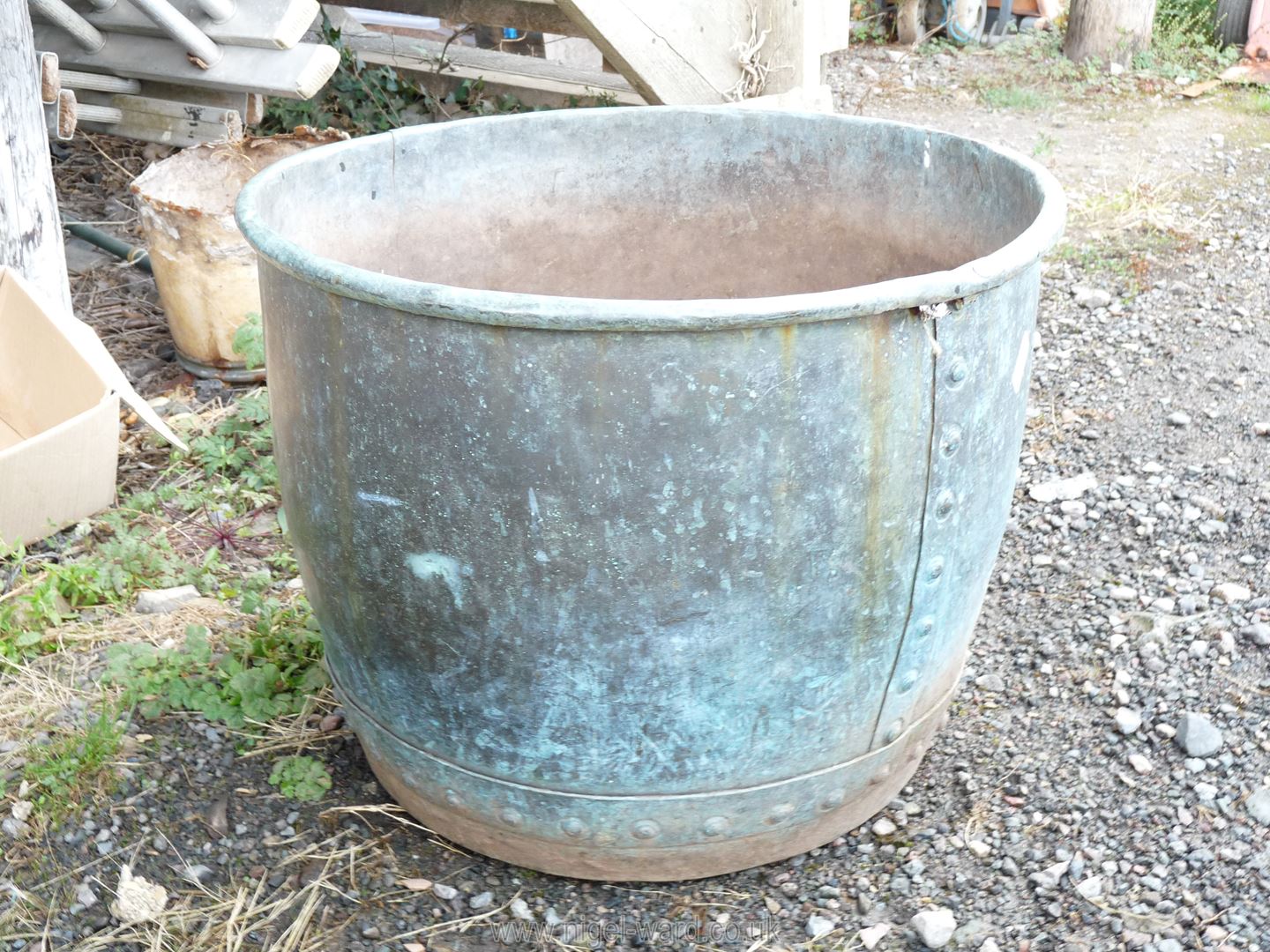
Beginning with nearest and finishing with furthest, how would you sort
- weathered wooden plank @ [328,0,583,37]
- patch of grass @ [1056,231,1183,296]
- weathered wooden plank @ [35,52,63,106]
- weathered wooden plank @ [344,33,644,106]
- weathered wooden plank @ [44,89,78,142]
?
weathered wooden plank @ [35,52,63,106], weathered wooden plank @ [44,89,78,142], patch of grass @ [1056,231,1183,296], weathered wooden plank @ [328,0,583,37], weathered wooden plank @ [344,33,644,106]

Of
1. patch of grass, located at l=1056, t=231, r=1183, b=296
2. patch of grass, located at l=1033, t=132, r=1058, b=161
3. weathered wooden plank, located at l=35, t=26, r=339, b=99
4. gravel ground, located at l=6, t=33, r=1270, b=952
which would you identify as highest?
weathered wooden plank, located at l=35, t=26, r=339, b=99

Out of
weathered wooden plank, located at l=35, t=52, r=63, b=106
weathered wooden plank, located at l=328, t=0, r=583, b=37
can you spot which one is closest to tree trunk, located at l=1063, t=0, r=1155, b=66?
weathered wooden plank, located at l=328, t=0, r=583, b=37

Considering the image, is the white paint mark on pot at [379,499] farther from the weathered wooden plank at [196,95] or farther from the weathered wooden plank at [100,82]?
the weathered wooden plank at [100,82]

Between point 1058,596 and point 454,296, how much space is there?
1.69 metres

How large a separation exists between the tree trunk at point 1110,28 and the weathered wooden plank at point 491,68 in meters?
3.21

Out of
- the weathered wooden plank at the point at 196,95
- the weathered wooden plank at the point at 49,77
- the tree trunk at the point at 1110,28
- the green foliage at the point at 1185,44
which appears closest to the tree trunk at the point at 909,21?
the tree trunk at the point at 1110,28

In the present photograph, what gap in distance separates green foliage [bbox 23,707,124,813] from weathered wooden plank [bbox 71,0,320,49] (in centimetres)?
231

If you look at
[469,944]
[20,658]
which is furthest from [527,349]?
[20,658]

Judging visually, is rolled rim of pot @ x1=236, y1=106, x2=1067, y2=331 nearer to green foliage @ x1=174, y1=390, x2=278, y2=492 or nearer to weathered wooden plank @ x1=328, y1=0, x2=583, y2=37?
green foliage @ x1=174, y1=390, x2=278, y2=492

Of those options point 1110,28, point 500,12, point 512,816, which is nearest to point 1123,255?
point 500,12

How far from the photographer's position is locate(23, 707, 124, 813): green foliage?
1999 mm

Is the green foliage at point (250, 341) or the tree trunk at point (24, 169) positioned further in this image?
the green foliage at point (250, 341)

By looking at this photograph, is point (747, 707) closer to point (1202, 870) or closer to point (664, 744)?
point (664, 744)

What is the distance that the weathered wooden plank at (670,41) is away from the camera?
362cm
